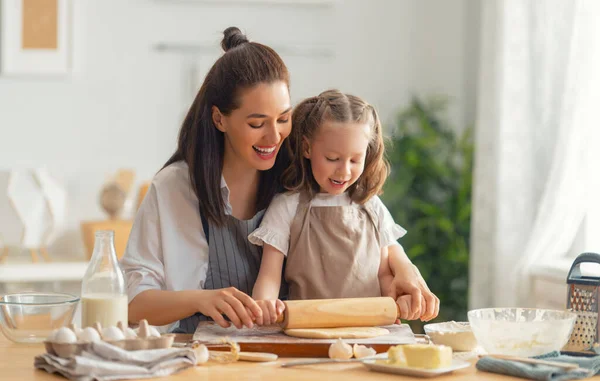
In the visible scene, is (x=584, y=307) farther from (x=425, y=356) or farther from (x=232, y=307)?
(x=232, y=307)

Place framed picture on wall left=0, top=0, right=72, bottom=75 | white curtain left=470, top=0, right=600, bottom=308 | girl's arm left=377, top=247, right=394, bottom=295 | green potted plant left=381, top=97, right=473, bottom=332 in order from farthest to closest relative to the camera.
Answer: green potted plant left=381, top=97, right=473, bottom=332 → framed picture on wall left=0, top=0, right=72, bottom=75 → white curtain left=470, top=0, right=600, bottom=308 → girl's arm left=377, top=247, right=394, bottom=295

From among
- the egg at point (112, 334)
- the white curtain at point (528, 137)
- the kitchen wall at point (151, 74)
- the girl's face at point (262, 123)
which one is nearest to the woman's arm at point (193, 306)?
the egg at point (112, 334)

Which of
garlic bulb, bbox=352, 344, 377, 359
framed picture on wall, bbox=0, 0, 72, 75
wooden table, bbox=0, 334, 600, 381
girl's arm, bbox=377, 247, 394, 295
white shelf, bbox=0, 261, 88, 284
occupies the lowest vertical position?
white shelf, bbox=0, 261, 88, 284

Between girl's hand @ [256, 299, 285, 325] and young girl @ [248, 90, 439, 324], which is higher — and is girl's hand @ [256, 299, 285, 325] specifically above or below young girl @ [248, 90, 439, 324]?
below

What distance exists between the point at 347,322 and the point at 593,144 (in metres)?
2.14

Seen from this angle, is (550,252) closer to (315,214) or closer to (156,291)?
(315,214)

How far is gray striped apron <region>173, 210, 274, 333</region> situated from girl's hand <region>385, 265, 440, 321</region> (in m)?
0.34

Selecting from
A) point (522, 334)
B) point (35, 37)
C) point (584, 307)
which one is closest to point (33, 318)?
point (522, 334)

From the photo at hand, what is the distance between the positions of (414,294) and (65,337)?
0.79 m

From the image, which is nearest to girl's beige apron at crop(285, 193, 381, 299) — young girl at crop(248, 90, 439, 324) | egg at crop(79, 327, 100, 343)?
young girl at crop(248, 90, 439, 324)

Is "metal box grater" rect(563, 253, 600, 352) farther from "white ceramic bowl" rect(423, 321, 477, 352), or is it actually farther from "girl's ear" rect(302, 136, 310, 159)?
"girl's ear" rect(302, 136, 310, 159)

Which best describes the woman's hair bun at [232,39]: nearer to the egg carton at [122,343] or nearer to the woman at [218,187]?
the woman at [218,187]

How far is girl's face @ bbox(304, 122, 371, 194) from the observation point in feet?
6.43

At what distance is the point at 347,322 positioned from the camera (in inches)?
68.1
